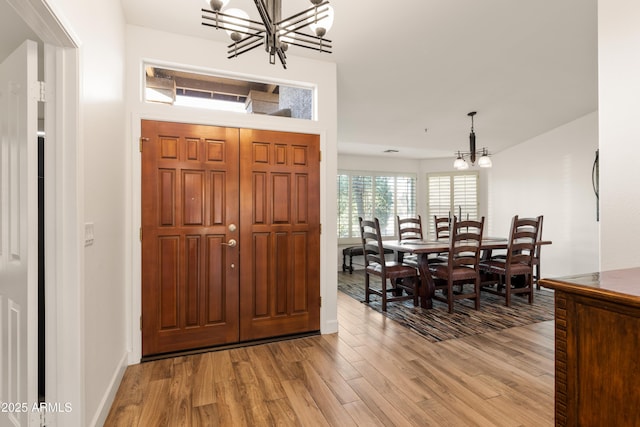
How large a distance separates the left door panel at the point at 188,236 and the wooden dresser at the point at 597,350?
231cm

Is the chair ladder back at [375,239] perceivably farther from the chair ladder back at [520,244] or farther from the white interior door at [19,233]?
the white interior door at [19,233]

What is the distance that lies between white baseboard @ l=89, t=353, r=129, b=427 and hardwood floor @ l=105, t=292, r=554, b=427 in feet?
0.15

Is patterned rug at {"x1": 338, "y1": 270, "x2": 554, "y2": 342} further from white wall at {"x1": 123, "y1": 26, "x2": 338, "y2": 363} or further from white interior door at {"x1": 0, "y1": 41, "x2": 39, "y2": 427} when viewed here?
white interior door at {"x1": 0, "y1": 41, "x2": 39, "y2": 427}

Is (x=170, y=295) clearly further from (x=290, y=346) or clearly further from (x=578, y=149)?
(x=578, y=149)

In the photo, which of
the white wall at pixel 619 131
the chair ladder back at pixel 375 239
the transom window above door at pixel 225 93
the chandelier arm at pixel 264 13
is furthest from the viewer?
the chair ladder back at pixel 375 239

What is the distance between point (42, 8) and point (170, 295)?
79.4 inches

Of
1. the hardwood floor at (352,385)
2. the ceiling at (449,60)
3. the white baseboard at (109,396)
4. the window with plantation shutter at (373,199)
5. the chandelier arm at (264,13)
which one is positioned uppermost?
the ceiling at (449,60)

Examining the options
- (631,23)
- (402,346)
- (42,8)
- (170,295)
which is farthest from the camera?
(402,346)

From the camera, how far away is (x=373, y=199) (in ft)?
23.0

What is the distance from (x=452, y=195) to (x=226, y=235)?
5.76 m

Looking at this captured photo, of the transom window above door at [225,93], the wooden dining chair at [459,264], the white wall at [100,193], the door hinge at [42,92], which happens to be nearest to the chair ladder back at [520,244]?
the wooden dining chair at [459,264]

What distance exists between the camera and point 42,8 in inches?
46.5

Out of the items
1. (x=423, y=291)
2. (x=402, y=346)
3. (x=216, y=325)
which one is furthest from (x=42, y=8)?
(x=423, y=291)

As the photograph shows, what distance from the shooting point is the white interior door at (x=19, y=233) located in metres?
1.37
